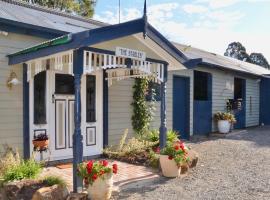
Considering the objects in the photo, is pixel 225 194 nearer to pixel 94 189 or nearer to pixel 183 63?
pixel 94 189

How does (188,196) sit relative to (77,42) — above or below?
below

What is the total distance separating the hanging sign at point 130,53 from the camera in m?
6.73

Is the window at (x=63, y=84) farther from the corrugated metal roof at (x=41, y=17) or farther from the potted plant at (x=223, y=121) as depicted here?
the potted plant at (x=223, y=121)

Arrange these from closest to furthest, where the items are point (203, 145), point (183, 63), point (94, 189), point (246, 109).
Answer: point (94, 189) < point (183, 63) < point (203, 145) < point (246, 109)

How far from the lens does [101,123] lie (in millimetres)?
8922

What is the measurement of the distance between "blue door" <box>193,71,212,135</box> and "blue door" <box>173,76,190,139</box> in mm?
608

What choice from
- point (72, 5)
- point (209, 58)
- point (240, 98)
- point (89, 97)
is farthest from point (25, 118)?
point (72, 5)

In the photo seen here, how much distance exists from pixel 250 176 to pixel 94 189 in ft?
11.7

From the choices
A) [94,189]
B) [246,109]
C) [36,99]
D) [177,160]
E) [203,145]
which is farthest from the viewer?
[246,109]

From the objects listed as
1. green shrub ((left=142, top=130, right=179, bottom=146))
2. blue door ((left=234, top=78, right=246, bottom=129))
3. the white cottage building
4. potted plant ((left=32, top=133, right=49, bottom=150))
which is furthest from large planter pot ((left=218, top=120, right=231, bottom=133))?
potted plant ((left=32, top=133, right=49, bottom=150))

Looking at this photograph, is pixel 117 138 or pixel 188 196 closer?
pixel 188 196

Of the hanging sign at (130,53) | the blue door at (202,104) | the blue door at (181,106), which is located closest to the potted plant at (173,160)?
the hanging sign at (130,53)

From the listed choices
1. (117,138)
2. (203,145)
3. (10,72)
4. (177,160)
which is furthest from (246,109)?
(10,72)

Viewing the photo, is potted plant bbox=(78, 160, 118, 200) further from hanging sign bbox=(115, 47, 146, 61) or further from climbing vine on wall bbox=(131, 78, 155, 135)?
climbing vine on wall bbox=(131, 78, 155, 135)
